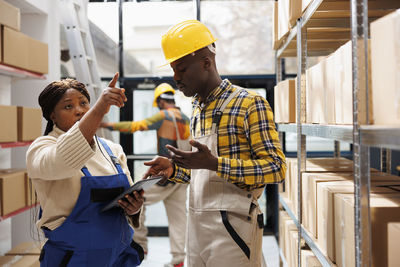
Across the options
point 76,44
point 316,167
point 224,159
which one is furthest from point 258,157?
point 76,44

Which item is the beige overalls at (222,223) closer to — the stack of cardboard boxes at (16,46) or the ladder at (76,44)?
the stack of cardboard boxes at (16,46)

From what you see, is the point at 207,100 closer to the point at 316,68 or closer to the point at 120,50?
the point at 316,68

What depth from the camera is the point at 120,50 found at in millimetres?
5273

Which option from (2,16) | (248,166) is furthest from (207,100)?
(2,16)

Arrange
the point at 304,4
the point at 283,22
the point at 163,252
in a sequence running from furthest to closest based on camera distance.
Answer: the point at 163,252 → the point at 283,22 → the point at 304,4

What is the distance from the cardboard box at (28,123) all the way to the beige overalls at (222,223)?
6.80ft

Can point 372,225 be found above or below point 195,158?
below

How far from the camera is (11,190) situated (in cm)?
315

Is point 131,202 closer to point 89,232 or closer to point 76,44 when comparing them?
point 89,232

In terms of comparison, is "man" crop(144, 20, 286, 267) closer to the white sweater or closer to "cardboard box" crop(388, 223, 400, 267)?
the white sweater

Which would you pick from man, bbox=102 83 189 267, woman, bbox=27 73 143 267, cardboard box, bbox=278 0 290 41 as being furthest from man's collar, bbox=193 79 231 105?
man, bbox=102 83 189 267

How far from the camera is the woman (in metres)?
1.56

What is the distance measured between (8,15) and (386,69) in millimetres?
3015

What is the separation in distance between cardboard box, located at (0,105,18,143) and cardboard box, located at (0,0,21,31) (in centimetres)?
67
